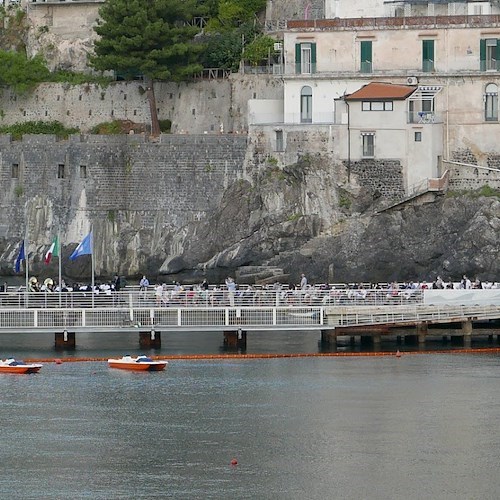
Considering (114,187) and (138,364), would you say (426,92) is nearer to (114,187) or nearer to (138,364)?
(114,187)

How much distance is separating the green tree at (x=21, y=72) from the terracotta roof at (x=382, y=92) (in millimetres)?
19200

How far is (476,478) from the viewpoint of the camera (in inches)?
2640

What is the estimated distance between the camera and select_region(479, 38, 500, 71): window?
108938 mm

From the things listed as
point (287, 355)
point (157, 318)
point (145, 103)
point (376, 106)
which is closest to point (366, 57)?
point (376, 106)

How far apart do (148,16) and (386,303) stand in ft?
95.3

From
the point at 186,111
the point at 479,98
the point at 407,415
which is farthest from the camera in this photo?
the point at 186,111

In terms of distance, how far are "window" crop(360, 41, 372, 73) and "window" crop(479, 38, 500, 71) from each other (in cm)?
470

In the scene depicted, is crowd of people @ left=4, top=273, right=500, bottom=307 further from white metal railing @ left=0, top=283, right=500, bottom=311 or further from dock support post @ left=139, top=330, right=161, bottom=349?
dock support post @ left=139, top=330, right=161, bottom=349

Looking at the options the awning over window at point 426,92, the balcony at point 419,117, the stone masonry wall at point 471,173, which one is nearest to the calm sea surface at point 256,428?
the balcony at point 419,117

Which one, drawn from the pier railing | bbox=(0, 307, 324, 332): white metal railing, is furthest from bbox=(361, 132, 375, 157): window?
bbox=(0, 307, 324, 332): white metal railing

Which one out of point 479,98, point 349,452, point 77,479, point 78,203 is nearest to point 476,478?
point 349,452

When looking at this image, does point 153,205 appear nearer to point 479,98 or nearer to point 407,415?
point 479,98

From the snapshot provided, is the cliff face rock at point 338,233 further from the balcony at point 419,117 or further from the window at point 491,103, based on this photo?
the window at point 491,103

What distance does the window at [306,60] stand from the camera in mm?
110312
